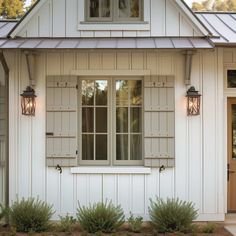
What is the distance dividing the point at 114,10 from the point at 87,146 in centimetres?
248

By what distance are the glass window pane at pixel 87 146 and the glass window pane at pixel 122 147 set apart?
468 mm

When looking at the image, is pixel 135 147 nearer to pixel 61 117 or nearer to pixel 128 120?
pixel 128 120

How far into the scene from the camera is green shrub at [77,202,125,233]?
6727 millimetres

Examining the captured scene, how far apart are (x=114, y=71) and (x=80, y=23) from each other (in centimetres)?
103

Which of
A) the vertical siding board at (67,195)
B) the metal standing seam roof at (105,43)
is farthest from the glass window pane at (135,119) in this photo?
the vertical siding board at (67,195)

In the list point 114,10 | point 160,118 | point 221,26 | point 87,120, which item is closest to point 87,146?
point 87,120

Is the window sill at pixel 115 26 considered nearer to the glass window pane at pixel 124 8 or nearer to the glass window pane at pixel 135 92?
the glass window pane at pixel 124 8

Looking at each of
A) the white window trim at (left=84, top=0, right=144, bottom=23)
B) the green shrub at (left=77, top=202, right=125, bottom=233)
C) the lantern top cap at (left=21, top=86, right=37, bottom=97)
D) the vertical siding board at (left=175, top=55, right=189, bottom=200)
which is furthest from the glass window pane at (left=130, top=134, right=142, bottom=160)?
the white window trim at (left=84, top=0, right=144, bottom=23)

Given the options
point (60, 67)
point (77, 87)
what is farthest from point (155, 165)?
point (60, 67)

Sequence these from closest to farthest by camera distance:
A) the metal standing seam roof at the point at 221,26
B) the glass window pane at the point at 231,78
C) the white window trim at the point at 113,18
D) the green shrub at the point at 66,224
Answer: the green shrub at the point at 66,224 → the metal standing seam roof at the point at 221,26 → the white window trim at the point at 113,18 → the glass window pane at the point at 231,78

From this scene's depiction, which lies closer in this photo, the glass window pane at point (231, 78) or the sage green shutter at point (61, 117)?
the sage green shutter at point (61, 117)

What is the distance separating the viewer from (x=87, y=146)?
7.61 meters

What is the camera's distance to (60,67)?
7.45 meters

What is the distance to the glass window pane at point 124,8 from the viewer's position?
7551 mm
